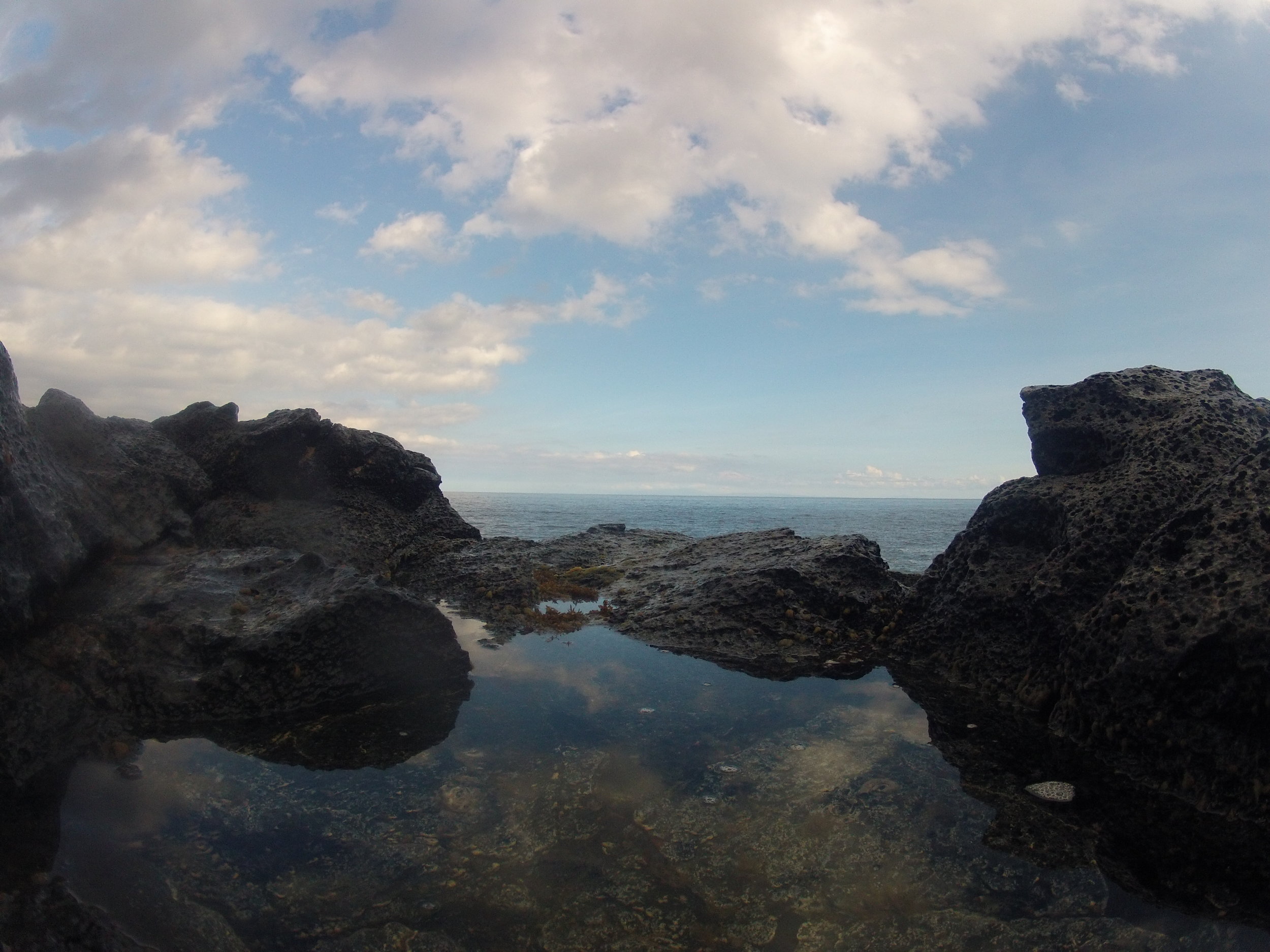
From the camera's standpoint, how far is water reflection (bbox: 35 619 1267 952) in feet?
13.3

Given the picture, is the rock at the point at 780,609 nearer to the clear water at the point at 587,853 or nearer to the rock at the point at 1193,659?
the clear water at the point at 587,853

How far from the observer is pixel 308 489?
14.9 meters

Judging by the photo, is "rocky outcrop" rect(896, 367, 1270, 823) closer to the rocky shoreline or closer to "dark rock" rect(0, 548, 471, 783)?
the rocky shoreline

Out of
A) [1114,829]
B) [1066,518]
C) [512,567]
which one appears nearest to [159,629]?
[512,567]

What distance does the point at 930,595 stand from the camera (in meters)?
10.6

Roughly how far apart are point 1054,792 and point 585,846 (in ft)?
13.0

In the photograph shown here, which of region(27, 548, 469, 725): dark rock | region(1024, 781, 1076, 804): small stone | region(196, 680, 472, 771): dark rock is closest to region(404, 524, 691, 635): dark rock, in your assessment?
region(27, 548, 469, 725): dark rock

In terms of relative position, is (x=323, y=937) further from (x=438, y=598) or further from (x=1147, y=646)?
(x=438, y=598)

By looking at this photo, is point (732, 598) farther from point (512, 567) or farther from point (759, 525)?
point (759, 525)

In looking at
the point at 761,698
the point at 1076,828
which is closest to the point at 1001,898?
the point at 1076,828

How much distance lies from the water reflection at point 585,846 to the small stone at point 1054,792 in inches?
10.8

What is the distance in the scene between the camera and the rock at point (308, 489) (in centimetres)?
1347

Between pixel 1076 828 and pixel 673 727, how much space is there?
3498mm

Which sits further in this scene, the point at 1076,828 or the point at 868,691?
the point at 868,691
